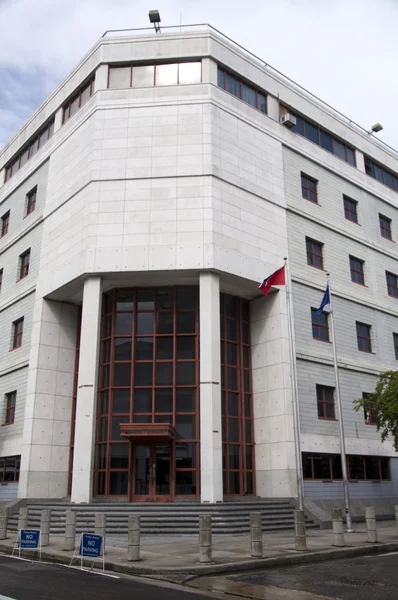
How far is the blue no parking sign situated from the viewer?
13.4 m

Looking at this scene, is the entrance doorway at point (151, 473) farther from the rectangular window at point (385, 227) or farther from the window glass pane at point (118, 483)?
the rectangular window at point (385, 227)


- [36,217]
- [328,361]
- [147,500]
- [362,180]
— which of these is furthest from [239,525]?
[362,180]

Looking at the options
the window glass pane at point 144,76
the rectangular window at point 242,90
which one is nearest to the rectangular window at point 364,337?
the rectangular window at point 242,90

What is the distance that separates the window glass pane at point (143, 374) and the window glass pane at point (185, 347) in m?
1.66

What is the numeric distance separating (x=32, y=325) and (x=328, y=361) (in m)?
16.6

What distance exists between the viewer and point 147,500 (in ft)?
85.5

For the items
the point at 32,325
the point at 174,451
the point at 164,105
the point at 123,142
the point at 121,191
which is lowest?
the point at 174,451

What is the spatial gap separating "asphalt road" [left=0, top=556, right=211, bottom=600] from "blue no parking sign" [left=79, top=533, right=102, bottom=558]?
1.47 ft

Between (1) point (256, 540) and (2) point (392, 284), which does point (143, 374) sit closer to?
(1) point (256, 540)

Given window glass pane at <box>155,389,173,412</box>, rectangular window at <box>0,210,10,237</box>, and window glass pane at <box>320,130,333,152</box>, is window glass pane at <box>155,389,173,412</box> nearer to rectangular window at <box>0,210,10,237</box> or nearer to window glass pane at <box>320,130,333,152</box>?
rectangular window at <box>0,210,10,237</box>

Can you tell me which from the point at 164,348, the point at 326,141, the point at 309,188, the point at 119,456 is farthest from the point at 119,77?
the point at 119,456

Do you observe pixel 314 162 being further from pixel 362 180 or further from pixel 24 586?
pixel 24 586

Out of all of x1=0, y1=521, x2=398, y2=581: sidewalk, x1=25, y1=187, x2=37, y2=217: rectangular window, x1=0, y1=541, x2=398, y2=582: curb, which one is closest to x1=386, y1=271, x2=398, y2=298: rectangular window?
x1=0, y1=521, x2=398, y2=581: sidewalk

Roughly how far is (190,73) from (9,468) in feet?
79.3
